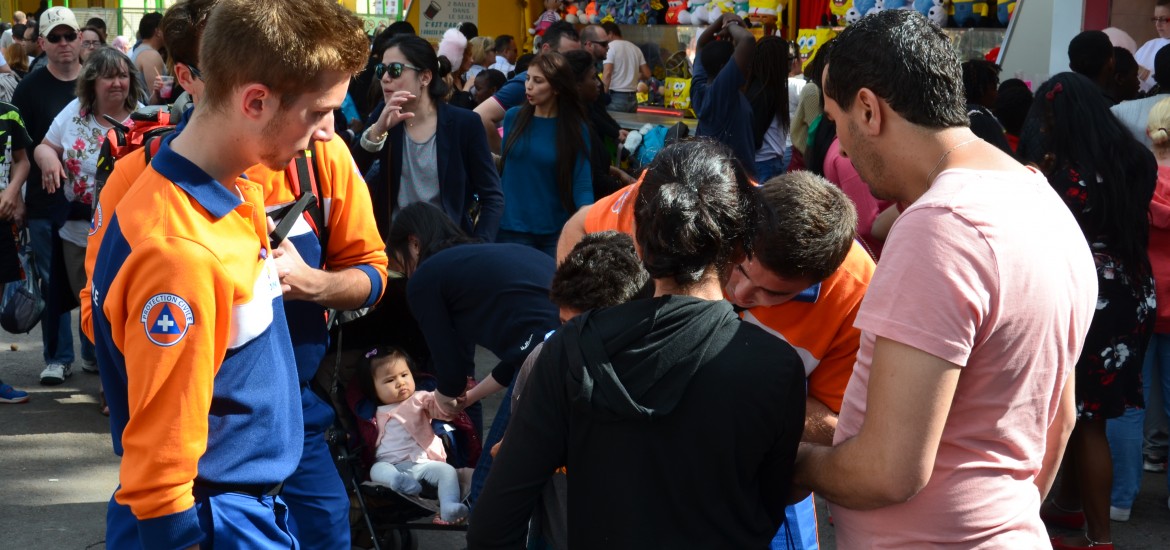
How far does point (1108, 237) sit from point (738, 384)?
2964 millimetres

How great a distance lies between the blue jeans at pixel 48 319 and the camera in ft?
20.8

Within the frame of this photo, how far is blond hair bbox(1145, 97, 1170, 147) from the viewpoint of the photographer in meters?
4.77

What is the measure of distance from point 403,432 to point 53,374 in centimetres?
336

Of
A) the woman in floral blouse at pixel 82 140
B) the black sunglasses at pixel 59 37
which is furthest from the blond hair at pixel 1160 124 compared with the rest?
the black sunglasses at pixel 59 37

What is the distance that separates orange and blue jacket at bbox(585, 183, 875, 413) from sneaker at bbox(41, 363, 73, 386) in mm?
5307

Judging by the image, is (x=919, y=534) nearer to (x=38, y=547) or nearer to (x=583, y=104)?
(x=38, y=547)

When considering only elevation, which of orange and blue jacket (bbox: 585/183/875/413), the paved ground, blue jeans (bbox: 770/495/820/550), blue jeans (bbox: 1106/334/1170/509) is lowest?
the paved ground

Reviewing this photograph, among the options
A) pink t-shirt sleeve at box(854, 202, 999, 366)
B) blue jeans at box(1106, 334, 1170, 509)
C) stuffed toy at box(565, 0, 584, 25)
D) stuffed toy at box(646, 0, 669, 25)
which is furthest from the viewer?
stuffed toy at box(565, 0, 584, 25)

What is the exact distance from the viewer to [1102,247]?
14.0 ft

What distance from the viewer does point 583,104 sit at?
245 inches

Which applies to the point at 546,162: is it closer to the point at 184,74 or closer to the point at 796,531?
the point at 184,74

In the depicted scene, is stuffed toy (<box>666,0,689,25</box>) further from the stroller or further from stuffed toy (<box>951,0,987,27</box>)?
the stroller

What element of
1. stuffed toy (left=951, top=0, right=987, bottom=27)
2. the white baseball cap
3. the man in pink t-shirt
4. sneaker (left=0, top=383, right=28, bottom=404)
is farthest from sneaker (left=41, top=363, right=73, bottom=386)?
stuffed toy (left=951, top=0, right=987, bottom=27)

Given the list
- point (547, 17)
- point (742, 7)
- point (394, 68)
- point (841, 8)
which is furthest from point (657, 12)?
point (394, 68)
